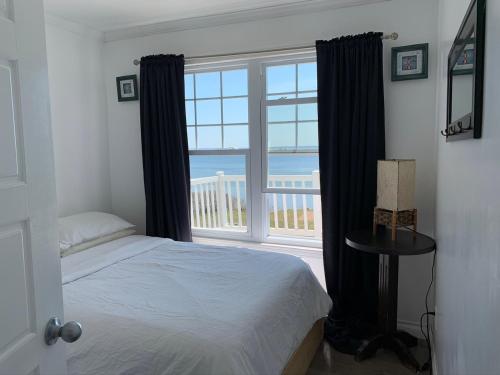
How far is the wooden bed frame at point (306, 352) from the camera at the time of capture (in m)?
2.05

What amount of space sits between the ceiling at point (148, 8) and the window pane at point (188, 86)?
0.50 metres

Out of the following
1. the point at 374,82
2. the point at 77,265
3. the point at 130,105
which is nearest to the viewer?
the point at 77,265

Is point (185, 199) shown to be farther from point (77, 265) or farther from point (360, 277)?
point (360, 277)

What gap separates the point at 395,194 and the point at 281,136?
3.83 ft

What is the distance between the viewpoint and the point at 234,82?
3355 millimetres

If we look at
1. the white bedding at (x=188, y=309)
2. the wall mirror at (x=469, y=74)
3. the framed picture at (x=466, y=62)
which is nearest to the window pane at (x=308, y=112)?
the white bedding at (x=188, y=309)

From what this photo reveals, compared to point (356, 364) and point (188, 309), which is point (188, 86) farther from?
point (356, 364)

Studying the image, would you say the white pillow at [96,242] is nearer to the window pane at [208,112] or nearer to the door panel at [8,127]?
the window pane at [208,112]

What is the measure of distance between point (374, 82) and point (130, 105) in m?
2.30

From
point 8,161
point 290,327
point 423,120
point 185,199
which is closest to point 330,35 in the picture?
point 423,120

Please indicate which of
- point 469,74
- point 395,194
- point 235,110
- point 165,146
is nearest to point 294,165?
point 235,110

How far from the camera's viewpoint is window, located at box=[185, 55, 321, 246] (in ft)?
10.4

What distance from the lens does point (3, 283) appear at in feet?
2.83

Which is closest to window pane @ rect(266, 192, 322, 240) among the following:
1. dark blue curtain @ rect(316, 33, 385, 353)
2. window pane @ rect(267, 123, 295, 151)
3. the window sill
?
the window sill
